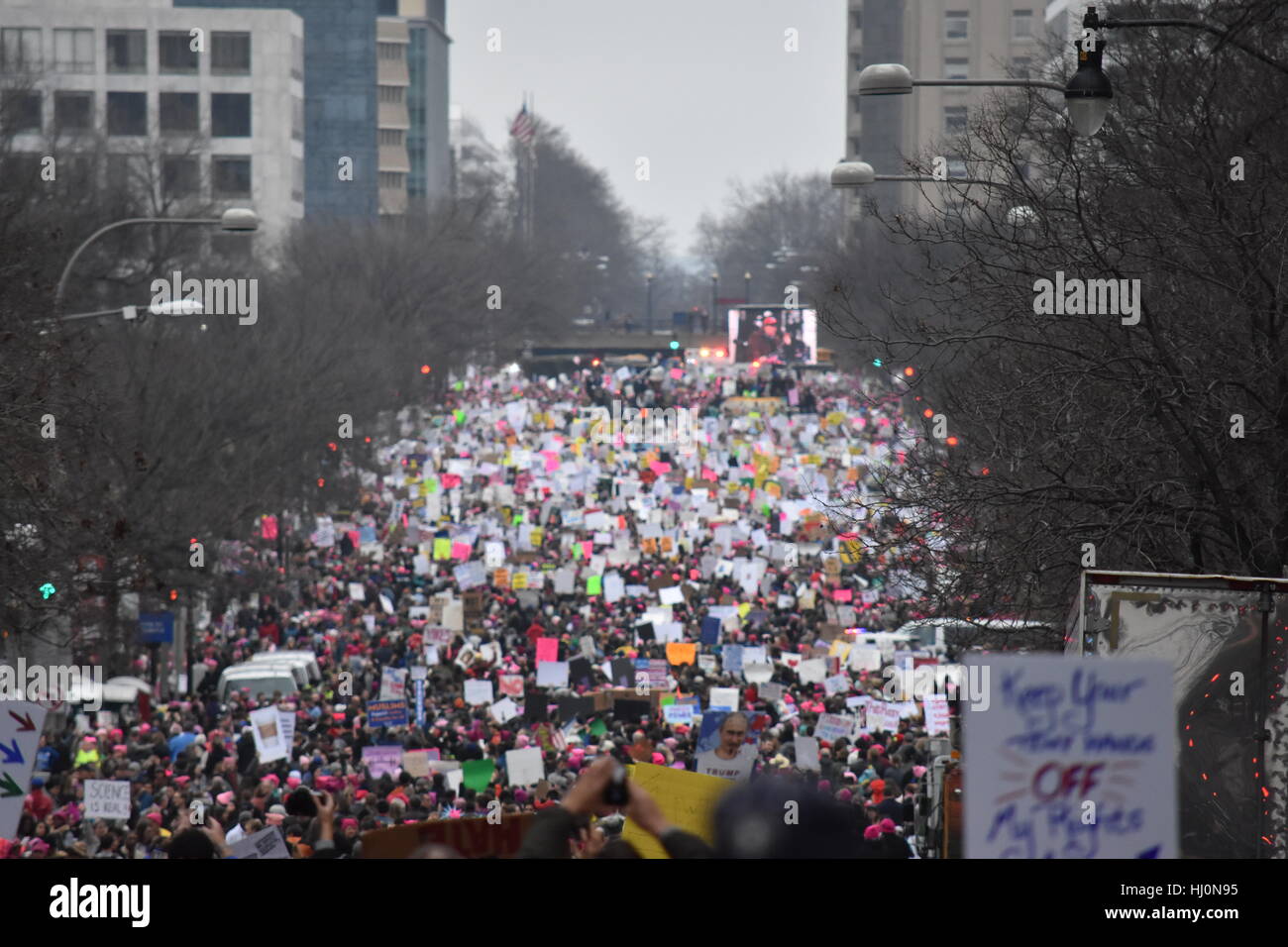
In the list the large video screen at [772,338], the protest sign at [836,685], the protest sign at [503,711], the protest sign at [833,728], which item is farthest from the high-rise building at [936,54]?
the protest sign at [833,728]

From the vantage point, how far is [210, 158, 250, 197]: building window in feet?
306

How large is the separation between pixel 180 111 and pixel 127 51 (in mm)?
3434

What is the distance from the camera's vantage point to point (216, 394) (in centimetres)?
3725

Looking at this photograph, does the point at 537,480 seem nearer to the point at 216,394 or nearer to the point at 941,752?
the point at 216,394

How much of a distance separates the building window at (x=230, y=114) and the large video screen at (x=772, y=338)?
935 inches

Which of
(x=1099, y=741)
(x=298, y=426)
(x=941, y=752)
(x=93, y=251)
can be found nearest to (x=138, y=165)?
(x=93, y=251)

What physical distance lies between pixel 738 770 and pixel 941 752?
4905 millimetres

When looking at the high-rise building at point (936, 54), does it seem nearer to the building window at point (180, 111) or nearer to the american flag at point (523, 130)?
the american flag at point (523, 130)

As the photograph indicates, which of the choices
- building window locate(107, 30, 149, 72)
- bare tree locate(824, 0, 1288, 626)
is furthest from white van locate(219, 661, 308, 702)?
building window locate(107, 30, 149, 72)

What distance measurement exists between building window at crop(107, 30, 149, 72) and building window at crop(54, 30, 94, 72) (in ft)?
2.68

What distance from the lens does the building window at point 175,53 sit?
95.1 metres

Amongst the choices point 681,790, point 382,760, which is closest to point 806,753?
point 382,760

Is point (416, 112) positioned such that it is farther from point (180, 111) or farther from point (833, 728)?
point (833, 728)
